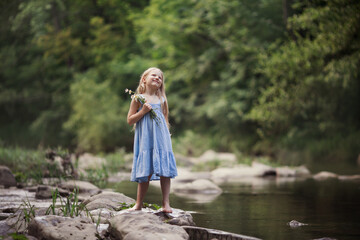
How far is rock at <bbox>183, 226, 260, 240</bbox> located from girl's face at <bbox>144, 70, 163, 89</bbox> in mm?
1734

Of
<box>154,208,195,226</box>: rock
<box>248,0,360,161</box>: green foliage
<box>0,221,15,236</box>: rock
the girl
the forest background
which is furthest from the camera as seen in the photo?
the forest background

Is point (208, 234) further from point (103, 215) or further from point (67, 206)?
point (67, 206)

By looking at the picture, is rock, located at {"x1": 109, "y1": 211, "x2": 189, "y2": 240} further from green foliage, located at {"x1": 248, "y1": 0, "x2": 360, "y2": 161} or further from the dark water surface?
green foliage, located at {"x1": 248, "y1": 0, "x2": 360, "y2": 161}

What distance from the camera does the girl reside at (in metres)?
5.44

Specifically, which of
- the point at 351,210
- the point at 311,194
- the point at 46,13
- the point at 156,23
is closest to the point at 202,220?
the point at 351,210

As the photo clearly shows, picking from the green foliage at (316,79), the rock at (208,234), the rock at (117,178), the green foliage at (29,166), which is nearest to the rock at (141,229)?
the rock at (208,234)

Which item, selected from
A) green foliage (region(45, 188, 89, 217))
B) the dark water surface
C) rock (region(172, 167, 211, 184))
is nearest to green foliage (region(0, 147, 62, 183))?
the dark water surface

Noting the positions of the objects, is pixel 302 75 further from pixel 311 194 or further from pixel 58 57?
pixel 58 57

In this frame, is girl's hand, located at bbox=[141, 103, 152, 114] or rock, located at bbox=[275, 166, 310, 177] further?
rock, located at bbox=[275, 166, 310, 177]

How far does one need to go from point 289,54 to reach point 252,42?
5028 millimetres

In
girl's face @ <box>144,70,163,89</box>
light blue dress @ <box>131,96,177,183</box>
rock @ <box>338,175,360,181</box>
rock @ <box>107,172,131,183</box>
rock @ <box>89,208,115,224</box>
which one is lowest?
rock @ <box>89,208,115,224</box>

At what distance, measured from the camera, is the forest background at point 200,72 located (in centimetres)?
1776

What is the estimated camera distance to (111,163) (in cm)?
1605

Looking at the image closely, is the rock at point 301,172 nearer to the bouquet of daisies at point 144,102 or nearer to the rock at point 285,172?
the rock at point 285,172
